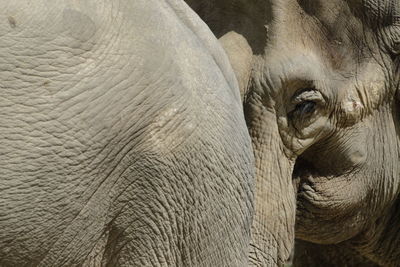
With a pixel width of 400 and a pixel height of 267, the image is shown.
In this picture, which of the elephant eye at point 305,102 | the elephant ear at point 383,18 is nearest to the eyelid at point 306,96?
the elephant eye at point 305,102

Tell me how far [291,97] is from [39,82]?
1.40 m

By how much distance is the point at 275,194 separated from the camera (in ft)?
10.9

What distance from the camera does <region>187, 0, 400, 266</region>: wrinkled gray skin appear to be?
3334mm

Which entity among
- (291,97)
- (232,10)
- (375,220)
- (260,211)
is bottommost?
(375,220)

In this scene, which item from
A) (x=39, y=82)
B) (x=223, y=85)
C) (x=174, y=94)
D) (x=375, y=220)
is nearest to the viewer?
(x=39, y=82)

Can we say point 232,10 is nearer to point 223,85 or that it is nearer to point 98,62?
point 223,85

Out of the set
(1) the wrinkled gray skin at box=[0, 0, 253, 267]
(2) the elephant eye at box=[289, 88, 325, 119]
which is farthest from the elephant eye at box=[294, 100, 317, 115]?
(1) the wrinkled gray skin at box=[0, 0, 253, 267]

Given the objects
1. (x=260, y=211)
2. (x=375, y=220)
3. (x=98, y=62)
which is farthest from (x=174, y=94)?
(x=375, y=220)

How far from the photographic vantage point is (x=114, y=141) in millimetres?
2176

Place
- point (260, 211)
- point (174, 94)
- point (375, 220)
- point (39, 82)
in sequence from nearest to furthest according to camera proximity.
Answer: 1. point (39, 82)
2. point (174, 94)
3. point (260, 211)
4. point (375, 220)

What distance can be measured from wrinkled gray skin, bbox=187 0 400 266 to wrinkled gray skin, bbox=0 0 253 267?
875 mm

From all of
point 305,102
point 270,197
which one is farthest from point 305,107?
point 270,197

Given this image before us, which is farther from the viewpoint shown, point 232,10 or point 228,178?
point 232,10

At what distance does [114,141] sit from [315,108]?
135 cm
